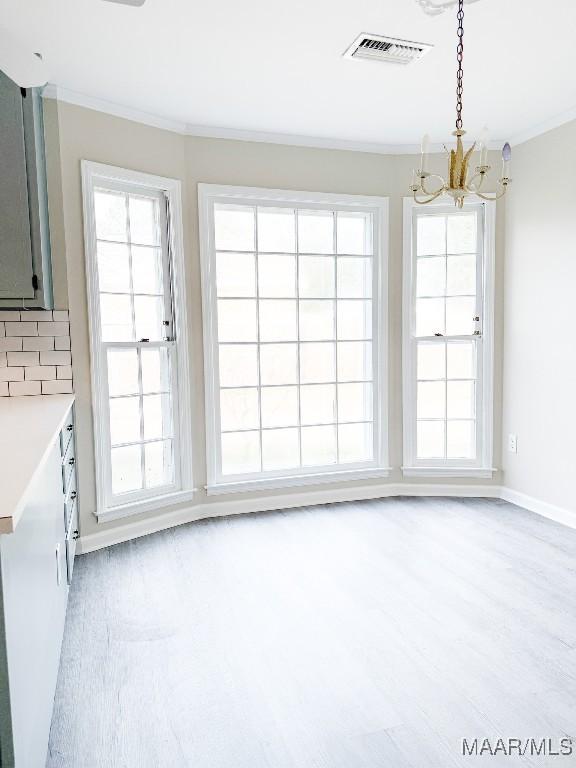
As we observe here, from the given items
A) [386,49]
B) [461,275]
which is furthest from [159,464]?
[386,49]

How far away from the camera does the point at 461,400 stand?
434cm

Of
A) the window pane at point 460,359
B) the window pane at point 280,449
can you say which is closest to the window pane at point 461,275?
the window pane at point 460,359

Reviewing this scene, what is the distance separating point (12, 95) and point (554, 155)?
3198mm

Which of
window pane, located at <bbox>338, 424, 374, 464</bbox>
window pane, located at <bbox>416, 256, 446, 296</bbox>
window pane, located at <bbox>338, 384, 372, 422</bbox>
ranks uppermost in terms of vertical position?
window pane, located at <bbox>416, 256, 446, 296</bbox>

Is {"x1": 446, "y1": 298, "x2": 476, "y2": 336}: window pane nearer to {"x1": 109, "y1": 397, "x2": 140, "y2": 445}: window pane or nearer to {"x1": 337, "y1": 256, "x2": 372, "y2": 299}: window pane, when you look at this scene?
{"x1": 337, "y1": 256, "x2": 372, "y2": 299}: window pane

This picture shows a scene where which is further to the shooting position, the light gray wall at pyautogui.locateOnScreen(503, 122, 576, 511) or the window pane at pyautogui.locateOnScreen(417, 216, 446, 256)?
the window pane at pyautogui.locateOnScreen(417, 216, 446, 256)

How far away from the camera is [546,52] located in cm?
278

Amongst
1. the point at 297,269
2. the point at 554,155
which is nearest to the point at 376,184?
the point at 297,269

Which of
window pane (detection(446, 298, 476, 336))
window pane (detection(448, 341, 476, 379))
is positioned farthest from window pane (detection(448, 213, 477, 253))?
window pane (detection(448, 341, 476, 379))

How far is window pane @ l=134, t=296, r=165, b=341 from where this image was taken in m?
3.57

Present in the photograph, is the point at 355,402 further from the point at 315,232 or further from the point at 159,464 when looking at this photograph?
the point at 159,464

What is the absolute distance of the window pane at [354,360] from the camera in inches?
169

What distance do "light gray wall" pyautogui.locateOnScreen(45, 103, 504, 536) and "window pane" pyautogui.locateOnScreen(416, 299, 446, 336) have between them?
6.3 inches

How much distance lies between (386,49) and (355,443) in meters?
2.64
